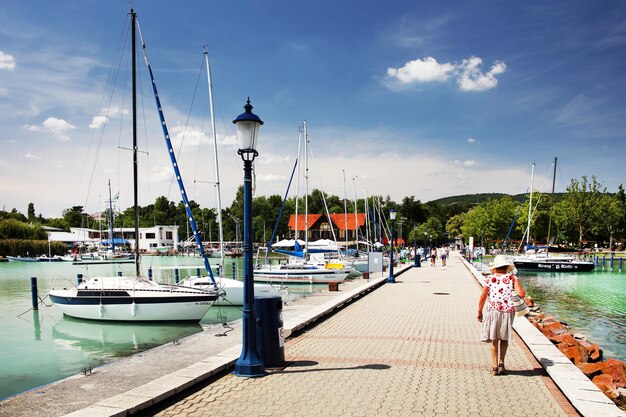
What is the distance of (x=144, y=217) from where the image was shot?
6747 inches

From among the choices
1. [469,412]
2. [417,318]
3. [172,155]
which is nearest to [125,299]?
[172,155]

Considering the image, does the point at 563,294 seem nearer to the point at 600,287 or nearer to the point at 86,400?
the point at 600,287

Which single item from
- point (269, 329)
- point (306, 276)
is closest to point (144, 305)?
point (269, 329)

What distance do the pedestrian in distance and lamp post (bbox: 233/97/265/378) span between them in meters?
3.90

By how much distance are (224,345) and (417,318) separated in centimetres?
617

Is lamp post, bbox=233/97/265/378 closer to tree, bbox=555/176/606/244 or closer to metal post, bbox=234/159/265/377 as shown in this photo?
metal post, bbox=234/159/265/377

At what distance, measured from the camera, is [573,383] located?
7.45 meters

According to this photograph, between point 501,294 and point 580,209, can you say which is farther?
point 580,209

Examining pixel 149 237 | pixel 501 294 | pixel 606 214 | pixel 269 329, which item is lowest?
pixel 149 237

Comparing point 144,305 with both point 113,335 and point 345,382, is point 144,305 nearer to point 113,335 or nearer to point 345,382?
point 113,335

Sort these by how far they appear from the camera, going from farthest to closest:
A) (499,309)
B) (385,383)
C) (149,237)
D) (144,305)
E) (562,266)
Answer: (149,237) → (562,266) → (144,305) → (499,309) → (385,383)

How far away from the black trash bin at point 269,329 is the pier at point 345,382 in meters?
0.25

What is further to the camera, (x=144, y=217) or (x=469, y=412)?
(x=144, y=217)

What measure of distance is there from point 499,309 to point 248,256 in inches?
170
